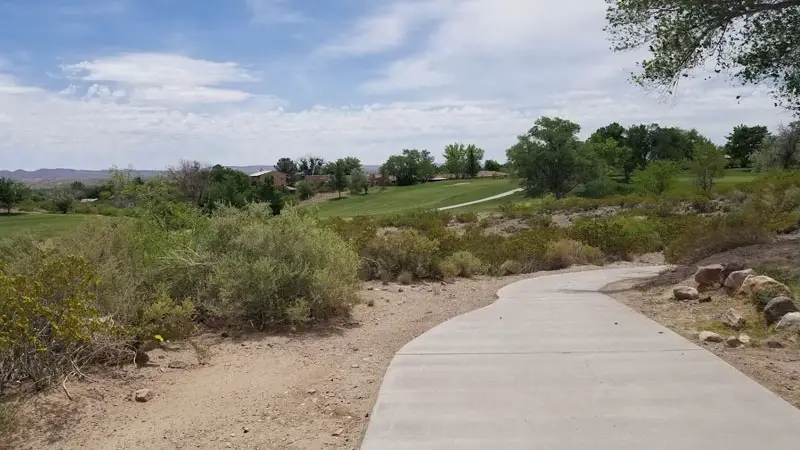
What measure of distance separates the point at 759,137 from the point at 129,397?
315 ft

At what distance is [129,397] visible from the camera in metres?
6.04

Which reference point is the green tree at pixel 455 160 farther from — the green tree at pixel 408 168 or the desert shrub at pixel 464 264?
Result: the desert shrub at pixel 464 264

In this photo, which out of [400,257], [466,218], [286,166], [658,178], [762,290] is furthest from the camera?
[286,166]

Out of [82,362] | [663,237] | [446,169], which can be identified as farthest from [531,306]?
[446,169]

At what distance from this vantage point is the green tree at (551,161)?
215ft

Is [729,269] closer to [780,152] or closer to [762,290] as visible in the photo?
[762,290]

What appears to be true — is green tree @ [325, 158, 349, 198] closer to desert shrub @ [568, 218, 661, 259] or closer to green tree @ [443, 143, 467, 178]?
green tree @ [443, 143, 467, 178]

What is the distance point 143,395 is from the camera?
5.95 meters

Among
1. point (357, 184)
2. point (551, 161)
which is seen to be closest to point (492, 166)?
point (357, 184)

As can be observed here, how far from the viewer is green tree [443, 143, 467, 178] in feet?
441

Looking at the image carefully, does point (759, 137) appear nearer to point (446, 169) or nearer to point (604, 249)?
point (446, 169)

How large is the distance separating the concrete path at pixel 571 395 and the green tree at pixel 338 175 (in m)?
96.9

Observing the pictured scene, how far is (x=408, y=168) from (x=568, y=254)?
116 metres

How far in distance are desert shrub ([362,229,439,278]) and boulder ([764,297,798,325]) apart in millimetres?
7391
